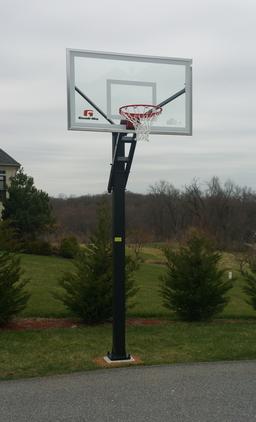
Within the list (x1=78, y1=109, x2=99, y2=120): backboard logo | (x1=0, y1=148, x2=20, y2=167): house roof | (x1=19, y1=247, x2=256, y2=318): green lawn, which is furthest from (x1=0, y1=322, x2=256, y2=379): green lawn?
(x1=0, y1=148, x2=20, y2=167): house roof

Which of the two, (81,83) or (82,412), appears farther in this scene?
(81,83)

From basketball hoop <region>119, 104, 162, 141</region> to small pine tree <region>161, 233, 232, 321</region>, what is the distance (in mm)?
4290

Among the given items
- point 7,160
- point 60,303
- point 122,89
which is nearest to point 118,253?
point 122,89

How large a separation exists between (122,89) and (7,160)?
135 feet

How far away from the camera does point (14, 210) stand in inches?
1601

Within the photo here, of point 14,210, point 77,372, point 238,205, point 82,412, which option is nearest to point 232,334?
point 77,372

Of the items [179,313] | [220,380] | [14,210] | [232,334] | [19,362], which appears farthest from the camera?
[14,210]

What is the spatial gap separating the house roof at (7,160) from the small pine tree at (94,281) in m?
37.6

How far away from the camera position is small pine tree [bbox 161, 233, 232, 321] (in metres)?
11.7

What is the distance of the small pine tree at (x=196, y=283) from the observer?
→ 11688 mm

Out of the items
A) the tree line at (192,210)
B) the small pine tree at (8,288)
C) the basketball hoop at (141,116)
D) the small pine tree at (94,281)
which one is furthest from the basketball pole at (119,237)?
the tree line at (192,210)

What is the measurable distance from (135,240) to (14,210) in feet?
34.2

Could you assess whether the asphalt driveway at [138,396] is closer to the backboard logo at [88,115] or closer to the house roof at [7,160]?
the backboard logo at [88,115]

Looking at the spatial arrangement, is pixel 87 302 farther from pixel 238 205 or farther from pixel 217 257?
pixel 238 205
